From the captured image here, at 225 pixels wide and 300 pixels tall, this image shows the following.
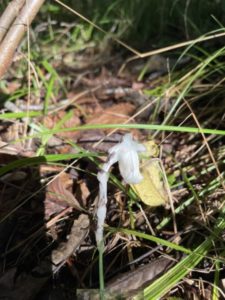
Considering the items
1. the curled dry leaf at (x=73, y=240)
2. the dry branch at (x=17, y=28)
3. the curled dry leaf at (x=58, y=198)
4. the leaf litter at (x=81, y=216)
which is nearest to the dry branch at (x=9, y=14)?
the dry branch at (x=17, y=28)

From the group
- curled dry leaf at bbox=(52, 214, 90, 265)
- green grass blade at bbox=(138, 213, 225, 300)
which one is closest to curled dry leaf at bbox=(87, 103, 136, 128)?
curled dry leaf at bbox=(52, 214, 90, 265)

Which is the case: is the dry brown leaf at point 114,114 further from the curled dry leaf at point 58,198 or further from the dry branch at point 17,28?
the dry branch at point 17,28

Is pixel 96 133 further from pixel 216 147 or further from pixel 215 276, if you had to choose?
pixel 215 276

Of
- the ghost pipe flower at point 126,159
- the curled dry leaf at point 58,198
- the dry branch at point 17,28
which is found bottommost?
the curled dry leaf at point 58,198

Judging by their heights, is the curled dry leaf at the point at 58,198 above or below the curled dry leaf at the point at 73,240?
above

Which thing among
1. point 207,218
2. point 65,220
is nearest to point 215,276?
point 207,218

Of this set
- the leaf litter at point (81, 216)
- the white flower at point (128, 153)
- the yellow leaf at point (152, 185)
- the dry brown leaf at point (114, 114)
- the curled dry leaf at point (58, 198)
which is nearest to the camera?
the white flower at point (128, 153)

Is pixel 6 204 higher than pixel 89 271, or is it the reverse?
pixel 6 204
